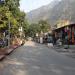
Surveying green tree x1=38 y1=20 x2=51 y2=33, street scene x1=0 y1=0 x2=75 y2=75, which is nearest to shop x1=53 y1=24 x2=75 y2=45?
street scene x1=0 y1=0 x2=75 y2=75

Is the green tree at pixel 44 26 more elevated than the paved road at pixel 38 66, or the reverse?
the green tree at pixel 44 26

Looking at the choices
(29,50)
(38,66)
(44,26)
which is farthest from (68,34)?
(44,26)

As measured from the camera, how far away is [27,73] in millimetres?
15930

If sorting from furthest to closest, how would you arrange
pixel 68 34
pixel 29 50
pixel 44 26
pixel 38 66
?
pixel 44 26, pixel 68 34, pixel 29 50, pixel 38 66

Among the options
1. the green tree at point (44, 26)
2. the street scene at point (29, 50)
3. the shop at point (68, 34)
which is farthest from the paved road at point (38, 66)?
the green tree at point (44, 26)

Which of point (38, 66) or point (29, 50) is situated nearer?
point (38, 66)

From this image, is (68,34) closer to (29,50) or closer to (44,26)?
(29,50)

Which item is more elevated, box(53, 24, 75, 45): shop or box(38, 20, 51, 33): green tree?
box(38, 20, 51, 33): green tree

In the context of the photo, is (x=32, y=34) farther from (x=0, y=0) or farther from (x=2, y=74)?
(x=2, y=74)

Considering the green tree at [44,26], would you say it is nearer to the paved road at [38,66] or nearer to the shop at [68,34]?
the shop at [68,34]

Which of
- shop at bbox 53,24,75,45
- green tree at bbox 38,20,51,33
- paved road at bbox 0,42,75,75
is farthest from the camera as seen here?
green tree at bbox 38,20,51,33

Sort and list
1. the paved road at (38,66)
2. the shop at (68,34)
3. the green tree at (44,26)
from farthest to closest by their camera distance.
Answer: the green tree at (44,26) < the shop at (68,34) < the paved road at (38,66)

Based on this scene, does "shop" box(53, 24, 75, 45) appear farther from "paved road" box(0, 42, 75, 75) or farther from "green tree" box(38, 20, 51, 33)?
"green tree" box(38, 20, 51, 33)

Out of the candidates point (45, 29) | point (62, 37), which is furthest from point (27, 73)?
point (45, 29)
